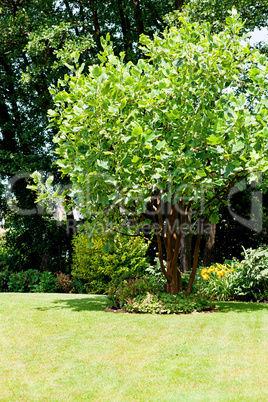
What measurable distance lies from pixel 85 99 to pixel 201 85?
193 centimetres

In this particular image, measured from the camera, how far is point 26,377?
412cm

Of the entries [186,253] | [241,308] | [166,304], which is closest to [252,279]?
[241,308]

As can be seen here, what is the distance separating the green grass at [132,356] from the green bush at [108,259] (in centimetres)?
423

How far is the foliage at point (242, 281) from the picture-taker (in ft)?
31.4

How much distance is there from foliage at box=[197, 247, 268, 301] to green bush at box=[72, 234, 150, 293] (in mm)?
2350

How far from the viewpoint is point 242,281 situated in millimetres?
9828

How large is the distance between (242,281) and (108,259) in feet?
13.0

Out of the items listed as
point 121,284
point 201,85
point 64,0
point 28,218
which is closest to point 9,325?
point 121,284

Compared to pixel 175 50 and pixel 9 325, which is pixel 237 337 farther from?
pixel 175 50

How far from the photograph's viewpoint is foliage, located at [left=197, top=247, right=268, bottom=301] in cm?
957

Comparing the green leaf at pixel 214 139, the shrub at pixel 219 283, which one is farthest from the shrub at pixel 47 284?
the green leaf at pixel 214 139

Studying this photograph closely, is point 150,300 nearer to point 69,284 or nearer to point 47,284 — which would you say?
point 69,284

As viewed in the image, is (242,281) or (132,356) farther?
(242,281)

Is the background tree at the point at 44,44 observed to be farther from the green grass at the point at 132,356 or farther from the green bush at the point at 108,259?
the green grass at the point at 132,356
